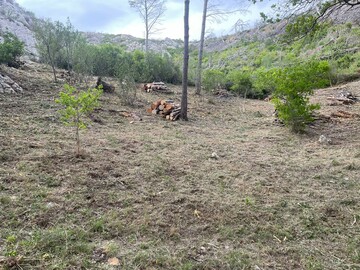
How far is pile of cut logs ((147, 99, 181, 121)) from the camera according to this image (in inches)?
290

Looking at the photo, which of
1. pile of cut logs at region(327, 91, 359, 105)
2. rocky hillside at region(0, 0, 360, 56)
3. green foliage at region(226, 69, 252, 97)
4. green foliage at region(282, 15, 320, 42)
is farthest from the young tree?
pile of cut logs at region(327, 91, 359, 105)

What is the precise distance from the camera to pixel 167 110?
24.7ft

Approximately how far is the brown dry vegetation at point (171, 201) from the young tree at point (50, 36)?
5212 mm

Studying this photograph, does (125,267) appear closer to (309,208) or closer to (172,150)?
(309,208)

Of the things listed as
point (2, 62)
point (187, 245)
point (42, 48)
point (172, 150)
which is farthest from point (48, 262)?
point (42, 48)

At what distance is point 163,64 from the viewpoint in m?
14.8

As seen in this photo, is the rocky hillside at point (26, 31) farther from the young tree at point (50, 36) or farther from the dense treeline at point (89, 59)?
the dense treeline at point (89, 59)

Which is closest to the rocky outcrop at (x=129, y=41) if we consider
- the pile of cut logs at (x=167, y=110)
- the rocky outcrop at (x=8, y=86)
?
the pile of cut logs at (x=167, y=110)

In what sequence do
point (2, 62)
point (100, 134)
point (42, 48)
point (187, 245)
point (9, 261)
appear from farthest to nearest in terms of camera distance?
1. point (42, 48)
2. point (2, 62)
3. point (100, 134)
4. point (187, 245)
5. point (9, 261)

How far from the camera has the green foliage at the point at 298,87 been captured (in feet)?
18.5

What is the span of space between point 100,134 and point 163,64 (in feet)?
34.2

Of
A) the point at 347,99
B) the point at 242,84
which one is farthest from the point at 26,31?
the point at 347,99

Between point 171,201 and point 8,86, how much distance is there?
6.22m

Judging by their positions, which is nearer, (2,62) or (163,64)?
(2,62)
